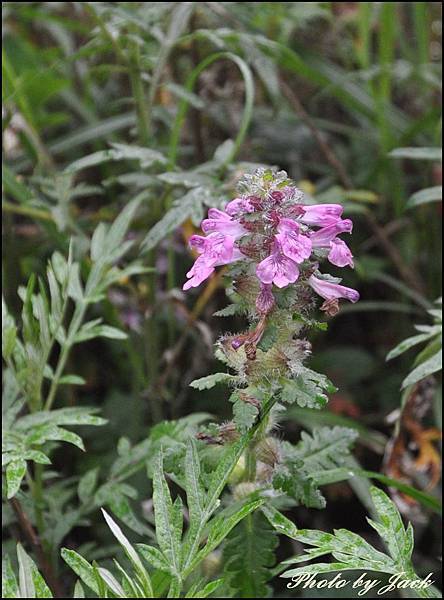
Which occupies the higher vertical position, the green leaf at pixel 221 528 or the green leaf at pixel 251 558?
the green leaf at pixel 221 528

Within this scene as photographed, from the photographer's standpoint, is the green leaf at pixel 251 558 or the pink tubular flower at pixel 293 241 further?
the green leaf at pixel 251 558

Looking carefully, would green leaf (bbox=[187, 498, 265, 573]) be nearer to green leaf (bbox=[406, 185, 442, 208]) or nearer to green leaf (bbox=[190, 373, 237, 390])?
green leaf (bbox=[190, 373, 237, 390])

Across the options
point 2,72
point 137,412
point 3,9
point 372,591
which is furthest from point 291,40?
point 372,591

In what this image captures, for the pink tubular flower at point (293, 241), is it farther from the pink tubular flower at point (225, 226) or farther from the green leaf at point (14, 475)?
the green leaf at point (14, 475)

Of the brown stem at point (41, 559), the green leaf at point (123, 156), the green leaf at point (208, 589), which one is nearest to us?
the green leaf at point (208, 589)

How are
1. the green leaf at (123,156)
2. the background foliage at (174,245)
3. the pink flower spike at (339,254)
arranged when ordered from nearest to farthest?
the pink flower spike at (339,254), the background foliage at (174,245), the green leaf at (123,156)

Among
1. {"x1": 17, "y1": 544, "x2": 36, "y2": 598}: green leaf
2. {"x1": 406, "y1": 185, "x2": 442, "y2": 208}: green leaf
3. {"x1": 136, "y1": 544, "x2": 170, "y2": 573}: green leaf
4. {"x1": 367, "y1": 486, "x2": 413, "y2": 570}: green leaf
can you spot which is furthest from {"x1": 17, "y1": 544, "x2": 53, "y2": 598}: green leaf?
{"x1": 406, "y1": 185, "x2": 442, "y2": 208}: green leaf

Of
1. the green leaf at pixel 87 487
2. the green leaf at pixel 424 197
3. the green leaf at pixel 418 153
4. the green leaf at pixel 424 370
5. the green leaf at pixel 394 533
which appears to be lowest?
the green leaf at pixel 87 487

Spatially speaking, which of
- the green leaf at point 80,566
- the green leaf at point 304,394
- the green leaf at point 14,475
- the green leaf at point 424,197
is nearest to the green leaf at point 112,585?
the green leaf at point 80,566
